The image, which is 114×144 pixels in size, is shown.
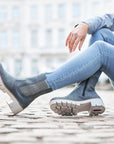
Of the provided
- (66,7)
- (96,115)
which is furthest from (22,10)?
(96,115)

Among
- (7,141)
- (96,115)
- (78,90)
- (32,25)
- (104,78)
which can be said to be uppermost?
(7,141)

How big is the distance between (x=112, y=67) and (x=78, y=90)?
0.30 metres

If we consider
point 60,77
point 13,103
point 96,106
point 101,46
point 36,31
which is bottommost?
point 36,31

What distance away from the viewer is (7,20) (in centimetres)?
2577

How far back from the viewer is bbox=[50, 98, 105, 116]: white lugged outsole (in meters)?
2.36

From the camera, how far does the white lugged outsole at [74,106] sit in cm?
236

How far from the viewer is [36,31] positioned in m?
25.8

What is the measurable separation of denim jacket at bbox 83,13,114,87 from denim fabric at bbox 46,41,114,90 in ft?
0.48

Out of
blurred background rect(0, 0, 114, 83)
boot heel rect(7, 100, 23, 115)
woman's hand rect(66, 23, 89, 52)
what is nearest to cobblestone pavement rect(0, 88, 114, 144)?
boot heel rect(7, 100, 23, 115)

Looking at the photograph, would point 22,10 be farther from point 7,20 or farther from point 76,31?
point 76,31

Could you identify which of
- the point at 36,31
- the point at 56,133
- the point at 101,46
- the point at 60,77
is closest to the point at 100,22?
the point at 101,46

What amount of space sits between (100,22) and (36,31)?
77.1ft

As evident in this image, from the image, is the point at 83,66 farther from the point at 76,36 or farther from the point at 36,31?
the point at 36,31

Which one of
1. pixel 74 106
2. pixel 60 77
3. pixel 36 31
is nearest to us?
pixel 60 77
